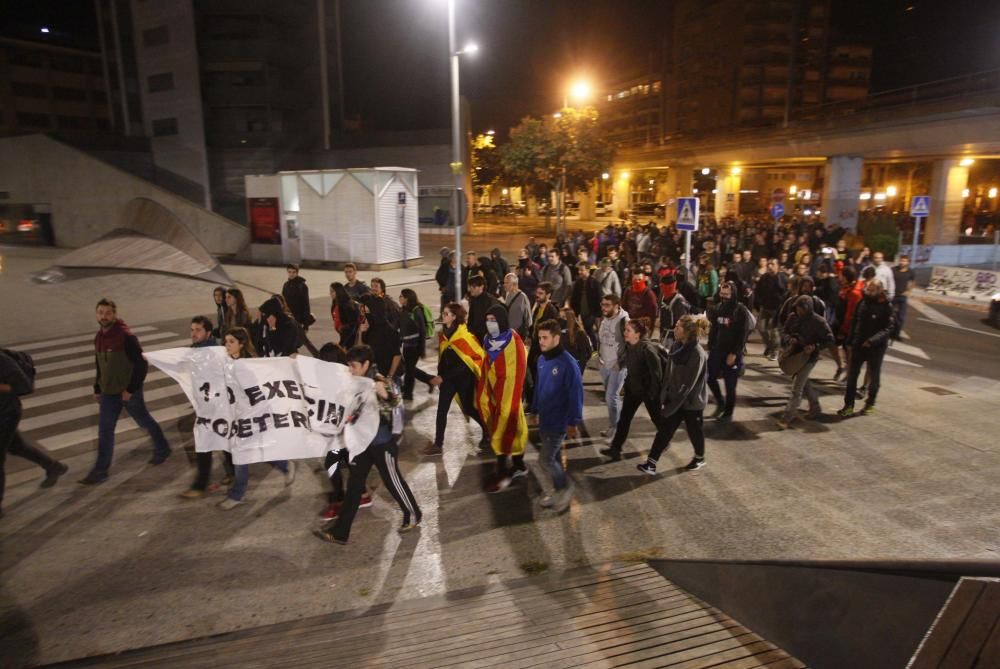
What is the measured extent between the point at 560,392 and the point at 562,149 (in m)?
34.6

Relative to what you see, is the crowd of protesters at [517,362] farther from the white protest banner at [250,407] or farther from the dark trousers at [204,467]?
the white protest banner at [250,407]

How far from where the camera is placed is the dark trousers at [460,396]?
707 cm

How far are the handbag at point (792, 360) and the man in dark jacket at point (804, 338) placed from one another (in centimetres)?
2

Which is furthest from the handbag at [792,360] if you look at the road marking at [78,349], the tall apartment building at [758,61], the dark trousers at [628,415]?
the tall apartment building at [758,61]

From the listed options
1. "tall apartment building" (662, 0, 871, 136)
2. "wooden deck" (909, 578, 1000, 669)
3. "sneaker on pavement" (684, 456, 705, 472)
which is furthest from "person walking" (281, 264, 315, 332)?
"tall apartment building" (662, 0, 871, 136)

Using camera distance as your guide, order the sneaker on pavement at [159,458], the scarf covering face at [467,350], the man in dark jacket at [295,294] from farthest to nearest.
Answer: the man in dark jacket at [295,294] < the sneaker on pavement at [159,458] < the scarf covering face at [467,350]

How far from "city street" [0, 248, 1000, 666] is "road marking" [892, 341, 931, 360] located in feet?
11.7

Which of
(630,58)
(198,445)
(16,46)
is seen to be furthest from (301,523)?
(630,58)

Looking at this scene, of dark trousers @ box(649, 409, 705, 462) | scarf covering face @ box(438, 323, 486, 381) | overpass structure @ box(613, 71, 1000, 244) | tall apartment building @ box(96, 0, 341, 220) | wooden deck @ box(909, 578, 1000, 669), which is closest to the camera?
wooden deck @ box(909, 578, 1000, 669)

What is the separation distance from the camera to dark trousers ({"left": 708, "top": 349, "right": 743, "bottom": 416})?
27.1 ft

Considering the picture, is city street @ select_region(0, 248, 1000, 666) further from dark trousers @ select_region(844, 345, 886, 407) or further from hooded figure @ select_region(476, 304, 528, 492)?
hooded figure @ select_region(476, 304, 528, 492)

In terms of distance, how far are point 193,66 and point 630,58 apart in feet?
294

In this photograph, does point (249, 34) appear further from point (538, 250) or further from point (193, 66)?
point (538, 250)

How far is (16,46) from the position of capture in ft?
230
